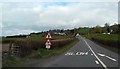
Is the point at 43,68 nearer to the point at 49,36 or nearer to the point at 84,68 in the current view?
the point at 84,68

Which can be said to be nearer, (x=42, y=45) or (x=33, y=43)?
(x=33, y=43)

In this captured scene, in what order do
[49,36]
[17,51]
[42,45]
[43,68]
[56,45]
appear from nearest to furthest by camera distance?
[43,68], [17,51], [49,36], [42,45], [56,45]

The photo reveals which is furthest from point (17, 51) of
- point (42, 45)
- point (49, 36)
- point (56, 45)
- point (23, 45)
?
point (56, 45)

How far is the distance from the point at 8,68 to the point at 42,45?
62.3 feet

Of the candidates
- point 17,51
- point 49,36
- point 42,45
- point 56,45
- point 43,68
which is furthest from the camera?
point 56,45

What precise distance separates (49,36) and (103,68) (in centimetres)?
1518

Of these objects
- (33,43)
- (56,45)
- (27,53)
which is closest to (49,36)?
(33,43)

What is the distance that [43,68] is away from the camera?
A: 47.7 ft

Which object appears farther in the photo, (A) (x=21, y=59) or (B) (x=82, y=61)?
(A) (x=21, y=59)

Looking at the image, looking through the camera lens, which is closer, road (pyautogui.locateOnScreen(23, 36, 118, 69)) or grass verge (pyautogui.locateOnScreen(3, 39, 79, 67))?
road (pyautogui.locateOnScreen(23, 36, 118, 69))

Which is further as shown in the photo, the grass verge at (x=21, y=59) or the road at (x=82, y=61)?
the grass verge at (x=21, y=59)

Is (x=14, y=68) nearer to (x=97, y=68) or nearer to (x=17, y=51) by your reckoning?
(x=97, y=68)

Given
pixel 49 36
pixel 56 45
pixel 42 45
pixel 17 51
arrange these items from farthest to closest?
1. pixel 56 45
2. pixel 42 45
3. pixel 49 36
4. pixel 17 51

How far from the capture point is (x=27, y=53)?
84.7 ft
